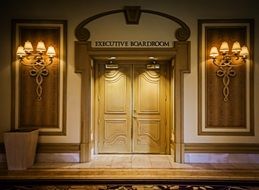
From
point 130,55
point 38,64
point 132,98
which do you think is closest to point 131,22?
point 130,55

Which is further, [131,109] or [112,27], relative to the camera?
[131,109]

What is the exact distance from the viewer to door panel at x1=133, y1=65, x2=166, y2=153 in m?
8.20

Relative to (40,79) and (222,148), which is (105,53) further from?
(222,148)

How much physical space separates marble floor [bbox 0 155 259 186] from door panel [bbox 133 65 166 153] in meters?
0.95

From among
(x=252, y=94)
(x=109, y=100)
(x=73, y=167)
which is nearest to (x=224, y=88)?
(x=252, y=94)

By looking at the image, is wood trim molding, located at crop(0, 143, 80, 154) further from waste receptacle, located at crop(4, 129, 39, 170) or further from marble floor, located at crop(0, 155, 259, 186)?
waste receptacle, located at crop(4, 129, 39, 170)

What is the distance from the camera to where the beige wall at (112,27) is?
7.07m

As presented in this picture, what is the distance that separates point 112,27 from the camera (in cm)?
713

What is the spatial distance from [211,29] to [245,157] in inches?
106

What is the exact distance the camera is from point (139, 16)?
23.2 feet

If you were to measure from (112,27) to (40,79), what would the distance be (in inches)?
71.7

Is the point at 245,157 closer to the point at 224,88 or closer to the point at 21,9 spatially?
the point at 224,88

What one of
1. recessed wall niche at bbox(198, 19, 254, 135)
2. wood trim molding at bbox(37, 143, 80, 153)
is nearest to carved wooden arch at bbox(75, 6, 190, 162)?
wood trim molding at bbox(37, 143, 80, 153)

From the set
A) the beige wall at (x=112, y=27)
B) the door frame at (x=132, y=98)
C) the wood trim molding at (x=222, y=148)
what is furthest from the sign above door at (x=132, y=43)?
the wood trim molding at (x=222, y=148)
